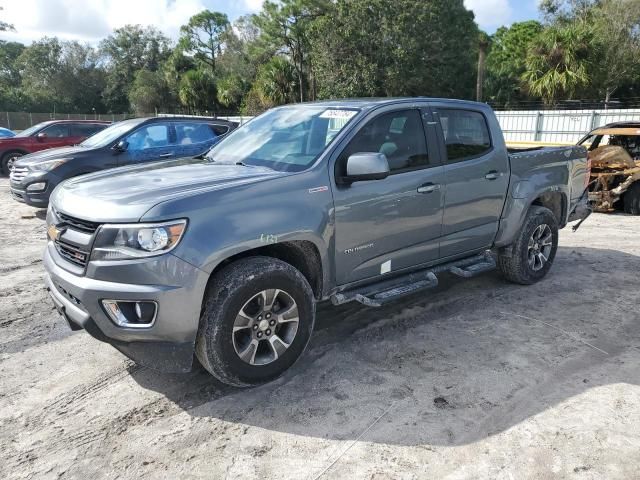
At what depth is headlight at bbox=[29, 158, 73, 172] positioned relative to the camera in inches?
335

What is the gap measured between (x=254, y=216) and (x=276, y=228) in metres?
0.17

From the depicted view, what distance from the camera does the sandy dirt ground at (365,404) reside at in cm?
269

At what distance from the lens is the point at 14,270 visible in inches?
233

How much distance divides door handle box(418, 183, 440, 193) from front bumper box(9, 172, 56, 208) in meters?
6.64

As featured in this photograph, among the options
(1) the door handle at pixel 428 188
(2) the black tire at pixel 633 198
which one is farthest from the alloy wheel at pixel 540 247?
(2) the black tire at pixel 633 198

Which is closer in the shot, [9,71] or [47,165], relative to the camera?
[47,165]

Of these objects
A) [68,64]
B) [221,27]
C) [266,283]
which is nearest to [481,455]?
[266,283]

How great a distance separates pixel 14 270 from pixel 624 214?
34.2 ft

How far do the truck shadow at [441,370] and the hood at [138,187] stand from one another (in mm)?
1245

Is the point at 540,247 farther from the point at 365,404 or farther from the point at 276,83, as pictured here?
the point at 276,83

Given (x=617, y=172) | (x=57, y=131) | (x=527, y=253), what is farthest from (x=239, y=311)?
(x=57, y=131)

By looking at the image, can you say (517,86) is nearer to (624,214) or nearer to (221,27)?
(624,214)

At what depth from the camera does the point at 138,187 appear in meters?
3.28

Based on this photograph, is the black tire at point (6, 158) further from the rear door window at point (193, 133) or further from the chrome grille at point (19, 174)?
the rear door window at point (193, 133)
